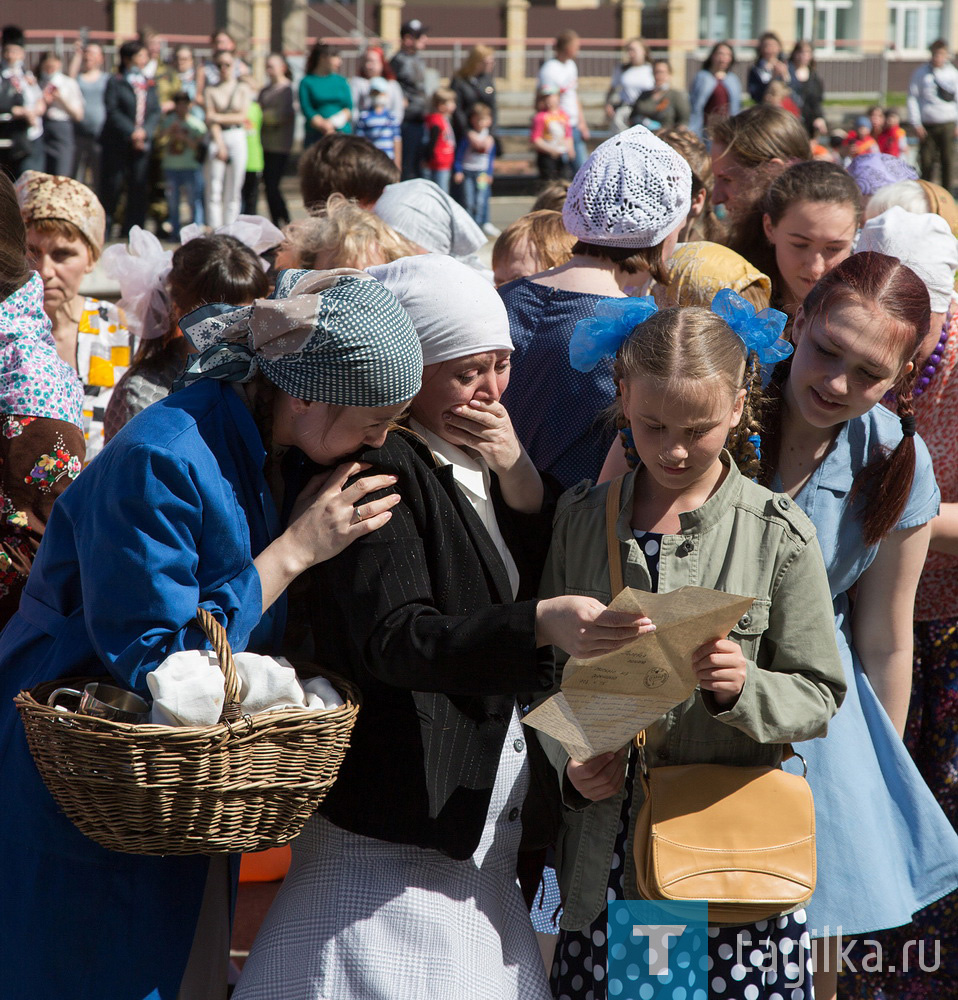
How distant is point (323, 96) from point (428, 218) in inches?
309

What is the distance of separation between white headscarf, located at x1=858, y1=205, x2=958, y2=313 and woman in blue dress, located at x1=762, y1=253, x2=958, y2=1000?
1.36 ft

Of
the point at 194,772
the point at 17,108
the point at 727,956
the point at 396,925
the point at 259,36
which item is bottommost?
the point at 727,956

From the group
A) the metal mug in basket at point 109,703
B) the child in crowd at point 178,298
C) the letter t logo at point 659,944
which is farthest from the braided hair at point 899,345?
the child in crowd at point 178,298

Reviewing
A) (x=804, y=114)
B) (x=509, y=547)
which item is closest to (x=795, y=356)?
(x=509, y=547)

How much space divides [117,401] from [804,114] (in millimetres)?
13919

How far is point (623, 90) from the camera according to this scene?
1473 centimetres

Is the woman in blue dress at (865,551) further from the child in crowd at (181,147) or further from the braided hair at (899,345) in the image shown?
the child in crowd at (181,147)

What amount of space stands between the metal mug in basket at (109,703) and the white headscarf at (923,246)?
2.10 meters

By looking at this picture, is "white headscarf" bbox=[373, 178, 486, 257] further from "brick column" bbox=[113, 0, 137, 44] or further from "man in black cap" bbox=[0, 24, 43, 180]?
"brick column" bbox=[113, 0, 137, 44]

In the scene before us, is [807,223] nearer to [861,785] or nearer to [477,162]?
[861,785]

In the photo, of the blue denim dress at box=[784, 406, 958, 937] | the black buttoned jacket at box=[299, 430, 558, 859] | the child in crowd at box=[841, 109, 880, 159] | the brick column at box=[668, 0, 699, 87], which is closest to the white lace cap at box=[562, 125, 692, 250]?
the blue denim dress at box=[784, 406, 958, 937]

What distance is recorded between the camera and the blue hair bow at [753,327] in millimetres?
2361

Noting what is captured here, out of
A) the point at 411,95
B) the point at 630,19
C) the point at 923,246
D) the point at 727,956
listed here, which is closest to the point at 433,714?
the point at 727,956

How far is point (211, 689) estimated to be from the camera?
1.76 metres
